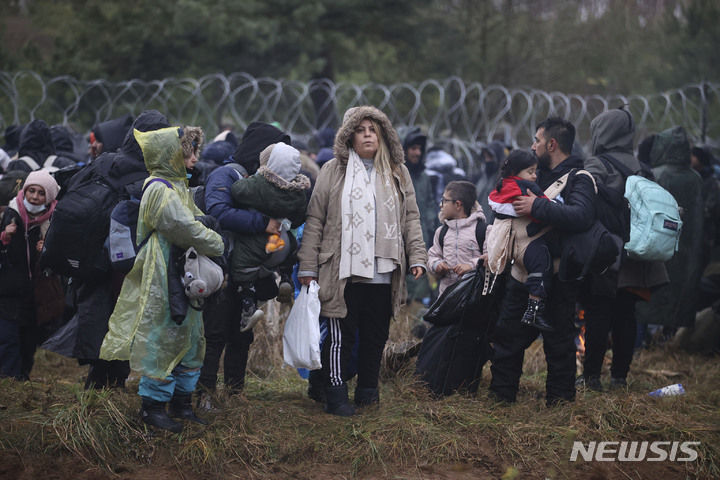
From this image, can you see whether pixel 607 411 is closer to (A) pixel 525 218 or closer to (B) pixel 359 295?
(A) pixel 525 218

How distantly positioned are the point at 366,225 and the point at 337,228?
0.56 feet

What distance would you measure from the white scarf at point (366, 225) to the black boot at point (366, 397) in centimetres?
75

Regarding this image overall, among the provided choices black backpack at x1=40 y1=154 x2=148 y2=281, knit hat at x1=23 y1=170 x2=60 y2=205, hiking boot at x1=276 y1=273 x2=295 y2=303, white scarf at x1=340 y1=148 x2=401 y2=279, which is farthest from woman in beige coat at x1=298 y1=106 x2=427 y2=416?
knit hat at x1=23 y1=170 x2=60 y2=205

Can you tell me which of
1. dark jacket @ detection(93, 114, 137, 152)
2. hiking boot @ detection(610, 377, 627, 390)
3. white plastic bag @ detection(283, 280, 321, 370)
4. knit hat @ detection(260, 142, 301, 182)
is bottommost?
hiking boot @ detection(610, 377, 627, 390)

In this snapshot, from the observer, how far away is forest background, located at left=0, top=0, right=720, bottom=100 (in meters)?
15.3

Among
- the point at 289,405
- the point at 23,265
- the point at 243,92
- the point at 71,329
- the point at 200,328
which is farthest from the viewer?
the point at 243,92

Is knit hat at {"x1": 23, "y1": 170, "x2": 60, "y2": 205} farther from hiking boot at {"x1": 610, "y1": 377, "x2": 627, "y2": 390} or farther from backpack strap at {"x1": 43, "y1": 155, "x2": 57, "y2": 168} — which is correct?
hiking boot at {"x1": 610, "y1": 377, "x2": 627, "y2": 390}

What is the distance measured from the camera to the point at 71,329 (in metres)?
4.45

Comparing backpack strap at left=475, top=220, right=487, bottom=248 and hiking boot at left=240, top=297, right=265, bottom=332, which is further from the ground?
backpack strap at left=475, top=220, right=487, bottom=248

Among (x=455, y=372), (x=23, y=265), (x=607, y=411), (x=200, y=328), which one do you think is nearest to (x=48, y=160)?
(x=23, y=265)

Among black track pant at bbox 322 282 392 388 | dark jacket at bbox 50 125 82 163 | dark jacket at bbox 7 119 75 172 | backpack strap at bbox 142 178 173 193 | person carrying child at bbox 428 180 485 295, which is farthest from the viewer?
dark jacket at bbox 50 125 82 163

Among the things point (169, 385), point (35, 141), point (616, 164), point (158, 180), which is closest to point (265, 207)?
point (158, 180)

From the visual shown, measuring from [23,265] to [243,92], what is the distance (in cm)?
1275

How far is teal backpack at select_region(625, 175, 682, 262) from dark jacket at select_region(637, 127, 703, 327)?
1.41 metres
